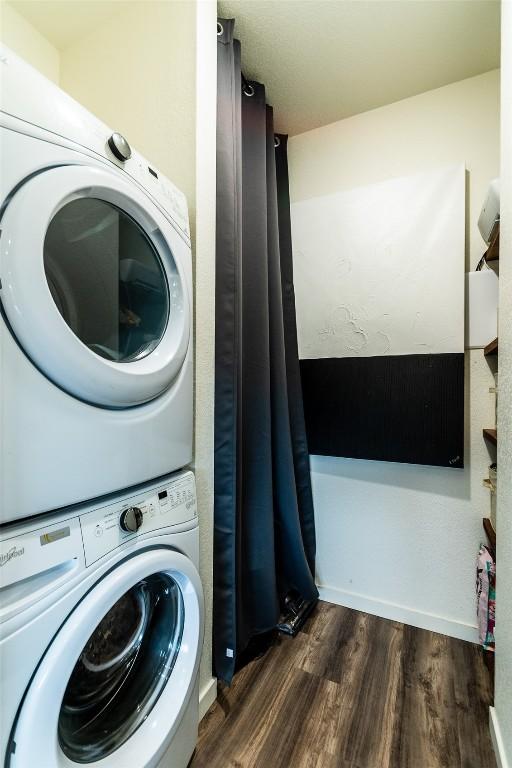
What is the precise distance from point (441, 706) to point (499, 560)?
61 centimetres

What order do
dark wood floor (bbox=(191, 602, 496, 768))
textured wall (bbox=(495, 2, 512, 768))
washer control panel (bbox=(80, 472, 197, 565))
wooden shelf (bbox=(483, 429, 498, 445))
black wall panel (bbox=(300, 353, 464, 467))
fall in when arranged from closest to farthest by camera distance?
washer control panel (bbox=(80, 472, 197, 565)) → textured wall (bbox=(495, 2, 512, 768)) → dark wood floor (bbox=(191, 602, 496, 768)) → wooden shelf (bbox=(483, 429, 498, 445)) → black wall panel (bbox=(300, 353, 464, 467))

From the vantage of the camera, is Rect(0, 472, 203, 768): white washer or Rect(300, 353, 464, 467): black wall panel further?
Rect(300, 353, 464, 467): black wall panel

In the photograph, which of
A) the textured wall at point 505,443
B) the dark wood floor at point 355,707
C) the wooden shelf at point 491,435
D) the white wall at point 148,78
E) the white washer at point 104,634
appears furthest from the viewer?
the wooden shelf at point 491,435

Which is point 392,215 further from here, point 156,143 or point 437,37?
point 156,143

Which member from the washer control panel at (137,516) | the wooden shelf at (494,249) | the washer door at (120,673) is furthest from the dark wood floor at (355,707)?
the wooden shelf at (494,249)

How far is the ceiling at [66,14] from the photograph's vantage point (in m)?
1.27

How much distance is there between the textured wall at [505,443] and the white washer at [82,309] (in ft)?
2.87

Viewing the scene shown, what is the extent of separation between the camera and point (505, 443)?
2.99ft

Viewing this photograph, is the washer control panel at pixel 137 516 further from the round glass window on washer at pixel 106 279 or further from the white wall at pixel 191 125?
the round glass window on washer at pixel 106 279

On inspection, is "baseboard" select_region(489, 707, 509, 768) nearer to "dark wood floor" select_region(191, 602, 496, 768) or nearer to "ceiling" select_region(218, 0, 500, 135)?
"dark wood floor" select_region(191, 602, 496, 768)

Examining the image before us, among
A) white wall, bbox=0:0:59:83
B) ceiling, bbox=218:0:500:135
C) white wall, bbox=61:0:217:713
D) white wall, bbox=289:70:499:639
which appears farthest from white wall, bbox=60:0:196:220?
white wall, bbox=289:70:499:639

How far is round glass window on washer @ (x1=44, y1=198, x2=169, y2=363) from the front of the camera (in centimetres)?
65

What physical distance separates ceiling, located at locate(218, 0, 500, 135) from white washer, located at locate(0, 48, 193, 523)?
3.19 feet

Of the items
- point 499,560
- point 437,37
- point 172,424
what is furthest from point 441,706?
point 437,37
